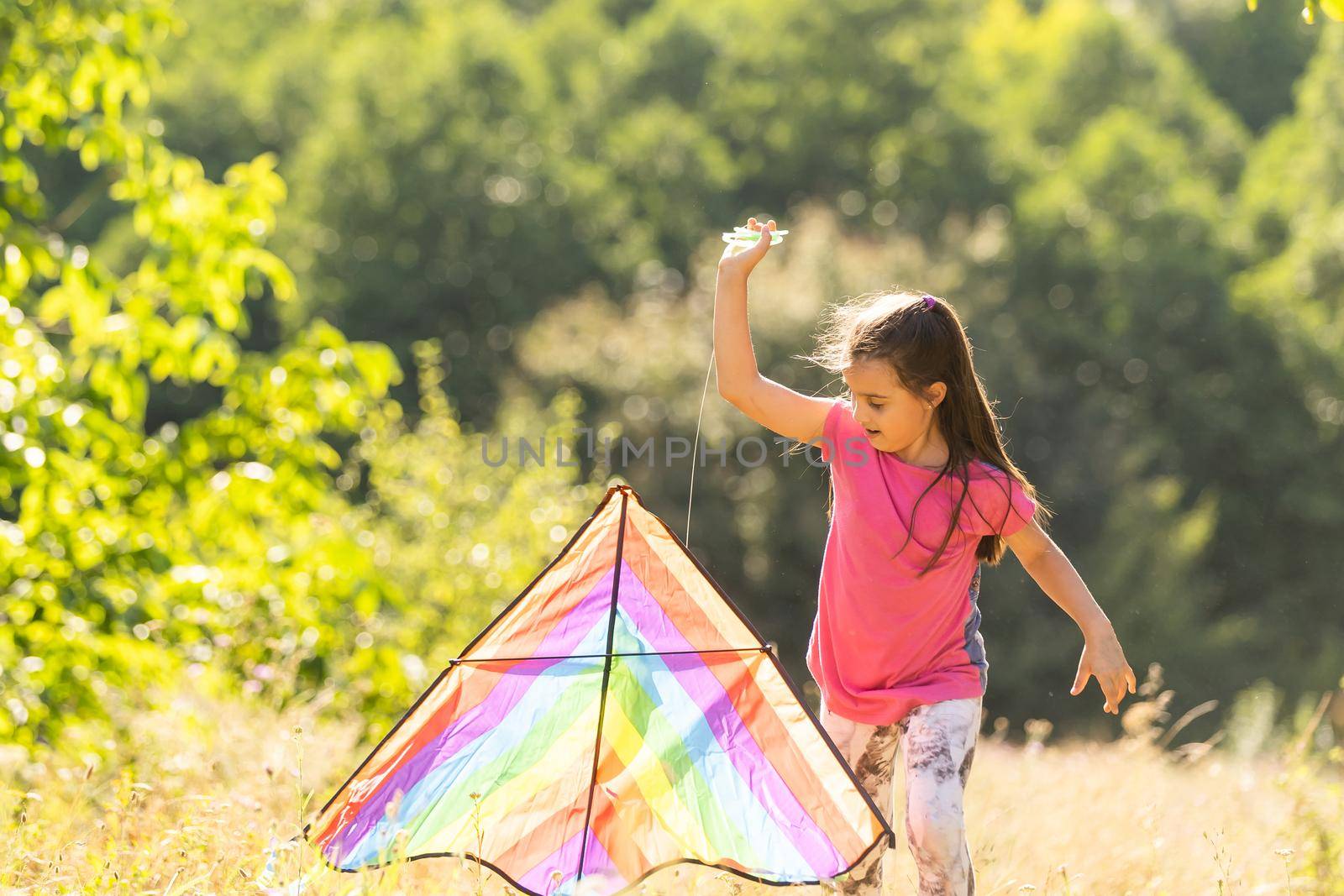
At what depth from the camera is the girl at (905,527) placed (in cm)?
267

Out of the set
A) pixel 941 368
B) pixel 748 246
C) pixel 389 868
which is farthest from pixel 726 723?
pixel 748 246

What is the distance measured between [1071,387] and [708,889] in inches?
817

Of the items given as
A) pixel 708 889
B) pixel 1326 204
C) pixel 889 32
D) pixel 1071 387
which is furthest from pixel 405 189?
pixel 708 889

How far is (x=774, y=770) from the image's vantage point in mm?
2469

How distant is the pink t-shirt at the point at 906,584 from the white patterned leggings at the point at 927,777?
0.15 feet

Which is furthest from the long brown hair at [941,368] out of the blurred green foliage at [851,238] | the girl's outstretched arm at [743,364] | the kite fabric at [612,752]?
the blurred green foliage at [851,238]

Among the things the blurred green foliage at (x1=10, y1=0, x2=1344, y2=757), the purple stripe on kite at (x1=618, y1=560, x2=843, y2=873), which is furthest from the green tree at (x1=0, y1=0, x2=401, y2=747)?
the blurred green foliage at (x1=10, y1=0, x2=1344, y2=757)

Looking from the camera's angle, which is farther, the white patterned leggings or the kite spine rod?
the kite spine rod

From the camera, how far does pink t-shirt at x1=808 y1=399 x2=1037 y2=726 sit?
2.67 metres

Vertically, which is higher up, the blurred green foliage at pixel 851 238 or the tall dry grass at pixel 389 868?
the blurred green foliage at pixel 851 238

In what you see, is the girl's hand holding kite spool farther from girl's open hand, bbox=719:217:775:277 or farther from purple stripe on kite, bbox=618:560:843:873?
purple stripe on kite, bbox=618:560:843:873

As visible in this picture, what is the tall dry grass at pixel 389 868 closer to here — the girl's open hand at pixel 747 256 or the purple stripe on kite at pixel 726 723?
the purple stripe on kite at pixel 726 723

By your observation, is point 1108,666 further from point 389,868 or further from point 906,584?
point 389,868

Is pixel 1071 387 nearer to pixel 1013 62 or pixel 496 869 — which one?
pixel 1013 62
